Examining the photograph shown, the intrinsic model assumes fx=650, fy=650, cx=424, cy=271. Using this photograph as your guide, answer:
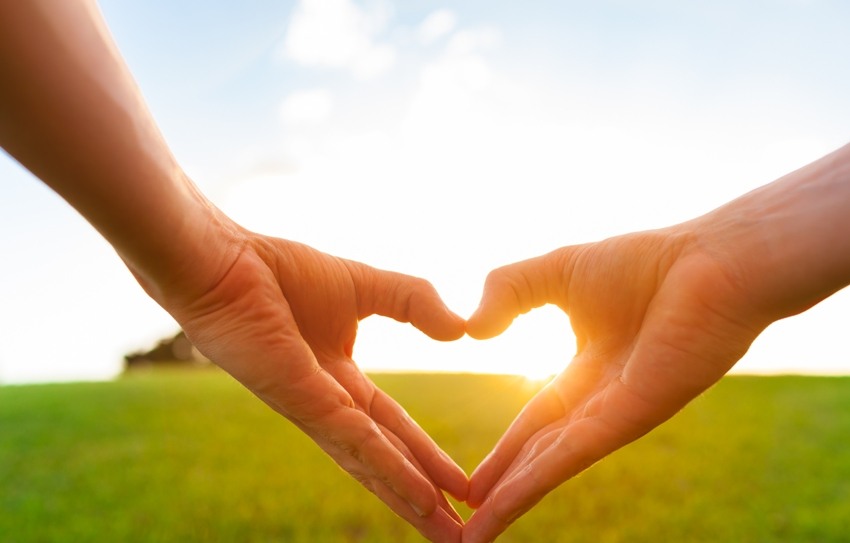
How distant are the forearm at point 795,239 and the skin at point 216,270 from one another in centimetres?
111

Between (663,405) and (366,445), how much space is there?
3.51 ft

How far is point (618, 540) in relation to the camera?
4.48m

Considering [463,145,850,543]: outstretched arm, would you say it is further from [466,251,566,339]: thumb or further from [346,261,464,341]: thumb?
[346,261,464,341]: thumb

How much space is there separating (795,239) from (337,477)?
4.62 meters

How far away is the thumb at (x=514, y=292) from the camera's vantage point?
270 cm

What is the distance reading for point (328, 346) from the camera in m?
2.73

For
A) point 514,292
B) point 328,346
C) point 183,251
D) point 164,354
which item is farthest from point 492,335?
point 164,354

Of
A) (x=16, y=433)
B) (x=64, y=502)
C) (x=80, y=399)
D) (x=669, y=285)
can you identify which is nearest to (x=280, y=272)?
(x=669, y=285)

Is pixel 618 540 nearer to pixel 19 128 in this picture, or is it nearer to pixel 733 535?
pixel 733 535


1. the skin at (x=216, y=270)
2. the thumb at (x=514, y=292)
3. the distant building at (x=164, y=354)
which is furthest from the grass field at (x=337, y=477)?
the distant building at (x=164, y=354)

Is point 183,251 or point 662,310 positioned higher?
point 183,251

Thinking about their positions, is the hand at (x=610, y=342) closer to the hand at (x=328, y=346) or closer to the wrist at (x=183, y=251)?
the hand at (x=328, y=346)

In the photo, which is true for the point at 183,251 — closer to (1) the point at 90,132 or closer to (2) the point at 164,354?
(1) the point at 90,132

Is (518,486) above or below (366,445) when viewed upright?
below
